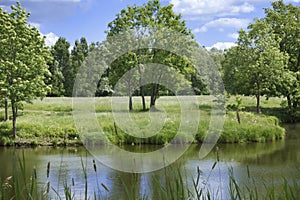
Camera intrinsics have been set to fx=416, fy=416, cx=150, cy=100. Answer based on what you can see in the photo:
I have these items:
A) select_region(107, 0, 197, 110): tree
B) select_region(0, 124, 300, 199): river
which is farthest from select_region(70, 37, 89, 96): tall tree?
select_region(0, 124, 300, 199): river

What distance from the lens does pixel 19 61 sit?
19547mm

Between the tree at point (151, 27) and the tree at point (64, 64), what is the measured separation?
2514 cm

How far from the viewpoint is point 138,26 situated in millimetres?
27734

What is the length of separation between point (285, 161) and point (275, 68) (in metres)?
13.7

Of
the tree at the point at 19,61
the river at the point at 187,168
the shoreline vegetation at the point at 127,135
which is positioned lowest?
the river at the point at 187,168

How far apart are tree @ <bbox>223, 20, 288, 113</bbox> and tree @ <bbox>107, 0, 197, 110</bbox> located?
391 cm

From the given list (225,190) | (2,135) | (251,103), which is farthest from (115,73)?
(225,190)

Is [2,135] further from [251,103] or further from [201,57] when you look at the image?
A: [251,103]

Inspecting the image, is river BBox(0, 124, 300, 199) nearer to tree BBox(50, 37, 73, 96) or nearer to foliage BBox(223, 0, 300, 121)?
foliage BBox(223, 0, 300, 121)

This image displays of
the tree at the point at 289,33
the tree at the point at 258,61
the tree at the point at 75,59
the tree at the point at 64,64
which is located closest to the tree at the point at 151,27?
the tree at the point at 258,61

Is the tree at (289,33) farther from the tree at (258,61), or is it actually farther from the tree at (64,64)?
the tree at (64,64)

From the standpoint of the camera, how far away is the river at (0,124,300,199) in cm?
1150

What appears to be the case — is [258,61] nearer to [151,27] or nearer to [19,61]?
[151,27]

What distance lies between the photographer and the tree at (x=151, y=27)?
27.0m
